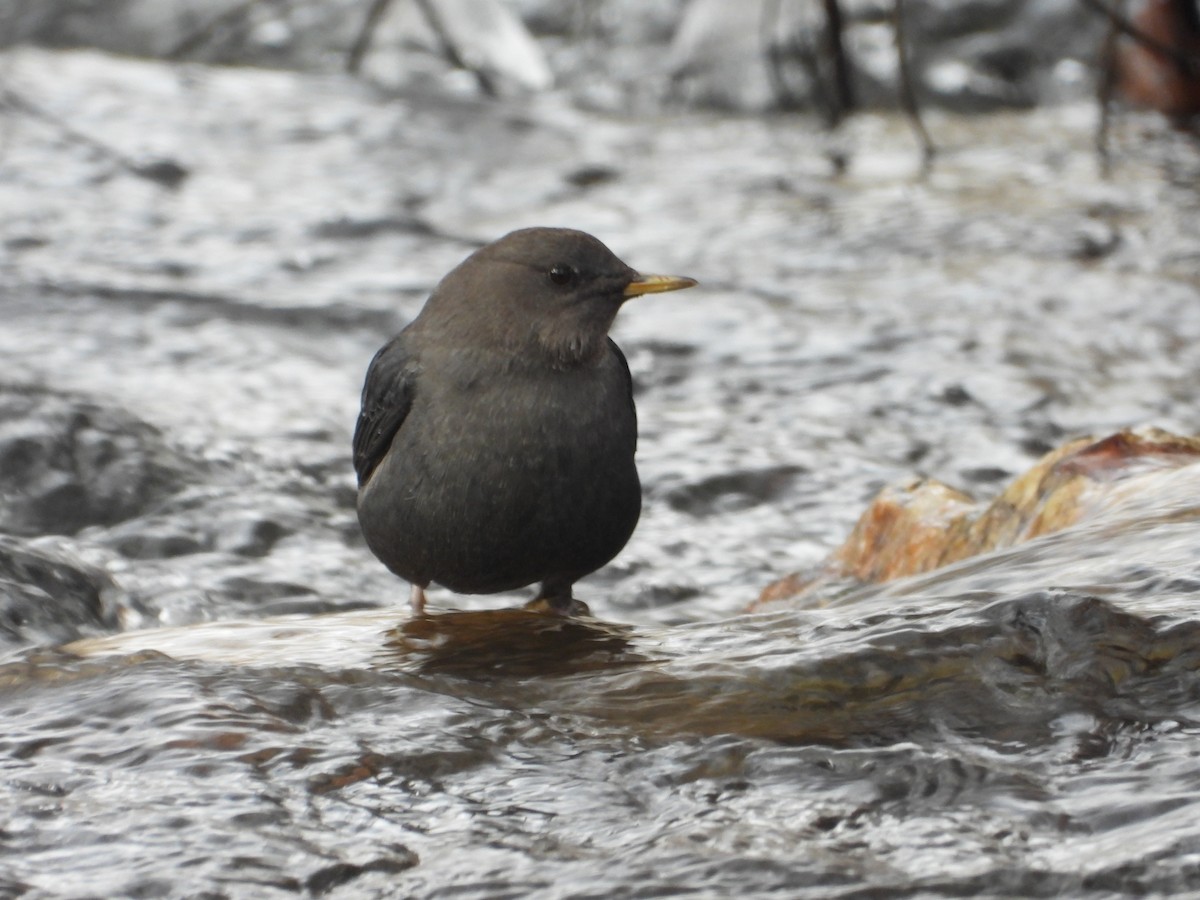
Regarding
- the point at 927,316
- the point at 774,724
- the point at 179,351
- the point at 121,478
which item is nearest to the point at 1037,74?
the point at 927,316

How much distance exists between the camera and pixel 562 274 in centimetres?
436

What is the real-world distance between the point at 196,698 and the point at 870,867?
1.31m

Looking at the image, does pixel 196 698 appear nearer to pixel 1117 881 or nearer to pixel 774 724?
pixel 774 724

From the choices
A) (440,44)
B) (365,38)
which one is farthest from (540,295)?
(440,44)

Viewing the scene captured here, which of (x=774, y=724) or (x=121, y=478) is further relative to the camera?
(x=121, y=478)

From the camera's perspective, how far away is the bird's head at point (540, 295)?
424 cm

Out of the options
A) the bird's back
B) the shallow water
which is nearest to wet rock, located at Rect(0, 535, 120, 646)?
the shallow water

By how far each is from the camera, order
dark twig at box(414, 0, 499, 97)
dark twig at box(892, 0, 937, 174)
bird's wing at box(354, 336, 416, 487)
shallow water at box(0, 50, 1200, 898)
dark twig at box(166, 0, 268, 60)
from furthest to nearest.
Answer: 1. dark twig at box(166, 0, 268, 60)
2. dark twig at box(414, 0, 499, 97)
3. dark twig at box(892, 0, 937, 174)
4. bird's wing at box(354, 336, 416, 487)
5. shallow water at box(0, 50, 1200, 898)

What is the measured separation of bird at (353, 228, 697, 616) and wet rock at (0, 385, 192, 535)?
1.67 meters

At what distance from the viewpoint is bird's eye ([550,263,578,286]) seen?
14.3 ft

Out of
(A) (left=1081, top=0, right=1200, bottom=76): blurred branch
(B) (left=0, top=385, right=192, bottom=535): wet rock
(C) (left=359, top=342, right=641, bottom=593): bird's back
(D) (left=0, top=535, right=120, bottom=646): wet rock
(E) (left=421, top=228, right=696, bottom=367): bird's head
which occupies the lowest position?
(D) (left=0, top=535, right=120, bottom=646): wet rock

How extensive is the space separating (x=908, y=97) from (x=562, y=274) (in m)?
5.88

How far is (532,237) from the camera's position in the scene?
14.6ft

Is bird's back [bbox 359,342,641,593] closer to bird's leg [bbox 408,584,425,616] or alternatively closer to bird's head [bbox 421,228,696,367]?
bird's head [bbox 421,228,696,367]
